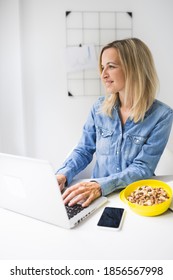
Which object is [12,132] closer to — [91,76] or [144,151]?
[91,76]

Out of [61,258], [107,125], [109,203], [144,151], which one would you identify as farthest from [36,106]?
[61,258]

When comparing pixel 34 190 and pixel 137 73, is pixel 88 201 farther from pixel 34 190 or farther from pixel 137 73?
pixel 137 73

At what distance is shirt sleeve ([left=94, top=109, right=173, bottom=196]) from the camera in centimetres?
104

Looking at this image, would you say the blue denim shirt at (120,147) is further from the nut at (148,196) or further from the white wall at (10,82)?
the white wall at (10,82)

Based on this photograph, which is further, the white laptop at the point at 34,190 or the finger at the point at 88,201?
the finger at the point at 88,201

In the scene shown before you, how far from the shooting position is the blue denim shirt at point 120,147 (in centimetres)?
107

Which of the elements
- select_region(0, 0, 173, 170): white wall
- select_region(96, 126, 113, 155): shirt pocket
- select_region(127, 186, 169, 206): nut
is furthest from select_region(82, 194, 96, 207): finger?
select_region(0, 0, 173, 170): white wall

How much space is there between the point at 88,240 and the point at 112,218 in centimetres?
13

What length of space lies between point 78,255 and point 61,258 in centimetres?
5

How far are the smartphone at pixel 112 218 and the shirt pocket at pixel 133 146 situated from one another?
40 centimetres

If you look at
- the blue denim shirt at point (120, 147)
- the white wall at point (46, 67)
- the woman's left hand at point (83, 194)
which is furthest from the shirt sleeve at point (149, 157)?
the white wall at point (46, 67)

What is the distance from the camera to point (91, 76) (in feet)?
6.79

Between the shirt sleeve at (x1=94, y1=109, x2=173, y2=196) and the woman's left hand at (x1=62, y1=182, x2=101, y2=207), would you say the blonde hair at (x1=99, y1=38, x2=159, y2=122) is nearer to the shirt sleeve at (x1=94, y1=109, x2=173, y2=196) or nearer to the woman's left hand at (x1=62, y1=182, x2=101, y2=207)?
the shirt sleeve at (x1=94, y1=109, x2=173, y2=196)

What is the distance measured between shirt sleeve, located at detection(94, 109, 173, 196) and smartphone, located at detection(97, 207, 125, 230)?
18cm
